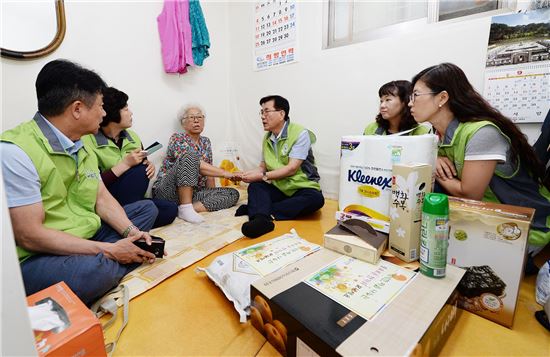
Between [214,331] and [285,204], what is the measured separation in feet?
3.01

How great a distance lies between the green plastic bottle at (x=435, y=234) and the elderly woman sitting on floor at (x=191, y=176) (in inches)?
49.0

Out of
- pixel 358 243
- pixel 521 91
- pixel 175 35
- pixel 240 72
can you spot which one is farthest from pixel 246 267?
pixel 240 72

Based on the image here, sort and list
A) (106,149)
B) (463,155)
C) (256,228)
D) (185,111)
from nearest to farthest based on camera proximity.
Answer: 1. (463,155)
2. (256,228)
3. (106,149)
4. (185,111)

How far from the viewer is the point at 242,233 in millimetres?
1374

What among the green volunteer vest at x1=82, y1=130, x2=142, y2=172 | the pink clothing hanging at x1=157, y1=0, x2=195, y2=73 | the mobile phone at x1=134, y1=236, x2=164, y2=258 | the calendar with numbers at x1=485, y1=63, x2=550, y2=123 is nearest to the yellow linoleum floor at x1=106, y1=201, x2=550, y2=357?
the mobile phone at x1=134, y1=236, x2=164, y2=258

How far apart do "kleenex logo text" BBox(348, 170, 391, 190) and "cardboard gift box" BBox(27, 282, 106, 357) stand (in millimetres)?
819

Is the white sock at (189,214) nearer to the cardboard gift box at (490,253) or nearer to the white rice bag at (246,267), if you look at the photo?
the white rice bag at (246,267)

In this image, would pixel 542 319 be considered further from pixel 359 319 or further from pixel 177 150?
pixel 177 150

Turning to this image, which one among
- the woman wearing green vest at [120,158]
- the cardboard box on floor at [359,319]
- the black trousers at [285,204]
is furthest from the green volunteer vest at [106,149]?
the cardboard box on floor at [359,319]

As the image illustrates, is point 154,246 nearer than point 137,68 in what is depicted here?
Yes

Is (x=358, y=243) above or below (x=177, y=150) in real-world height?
below

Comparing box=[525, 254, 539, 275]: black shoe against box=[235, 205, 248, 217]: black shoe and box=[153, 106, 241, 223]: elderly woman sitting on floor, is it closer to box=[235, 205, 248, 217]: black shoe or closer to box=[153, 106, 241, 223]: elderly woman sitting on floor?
box=[235, 205, 248, 217]: black shoe

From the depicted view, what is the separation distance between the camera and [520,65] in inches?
47.1

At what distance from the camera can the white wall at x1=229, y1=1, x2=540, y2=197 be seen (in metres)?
1.35
